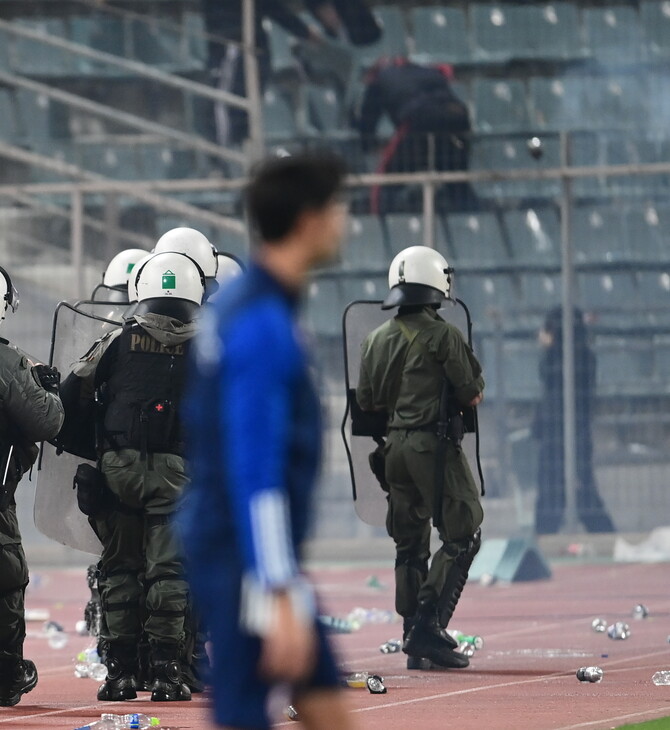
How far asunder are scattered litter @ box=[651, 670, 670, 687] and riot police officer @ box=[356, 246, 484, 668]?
103cm

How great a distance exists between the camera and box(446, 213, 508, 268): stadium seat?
50.5ft

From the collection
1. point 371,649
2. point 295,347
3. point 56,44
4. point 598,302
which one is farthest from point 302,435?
point 56,44

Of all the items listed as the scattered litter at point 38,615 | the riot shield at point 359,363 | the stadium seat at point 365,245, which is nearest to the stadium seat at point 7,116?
the stadium seat at point 365,245

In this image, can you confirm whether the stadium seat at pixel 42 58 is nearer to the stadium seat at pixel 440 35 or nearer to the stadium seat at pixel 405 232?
the stadium seat at pixel 440 35

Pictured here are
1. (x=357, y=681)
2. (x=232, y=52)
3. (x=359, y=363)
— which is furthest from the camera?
(x=232, y=52)

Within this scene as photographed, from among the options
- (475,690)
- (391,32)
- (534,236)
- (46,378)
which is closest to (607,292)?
(534,236)

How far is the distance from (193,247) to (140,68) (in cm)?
985

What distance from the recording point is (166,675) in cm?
748

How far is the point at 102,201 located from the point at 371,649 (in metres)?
6.53

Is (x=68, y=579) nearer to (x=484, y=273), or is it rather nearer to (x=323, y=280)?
(x=323, y=280)

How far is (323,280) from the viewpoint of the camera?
1603 cm

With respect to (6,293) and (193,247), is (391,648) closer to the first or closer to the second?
(193,247)

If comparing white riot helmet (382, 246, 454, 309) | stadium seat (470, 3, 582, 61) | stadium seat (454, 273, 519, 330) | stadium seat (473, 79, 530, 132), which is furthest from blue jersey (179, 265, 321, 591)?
stadium seat (470, 3, 582, 61)

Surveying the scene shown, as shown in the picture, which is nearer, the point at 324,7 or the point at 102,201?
the point at 102,201
